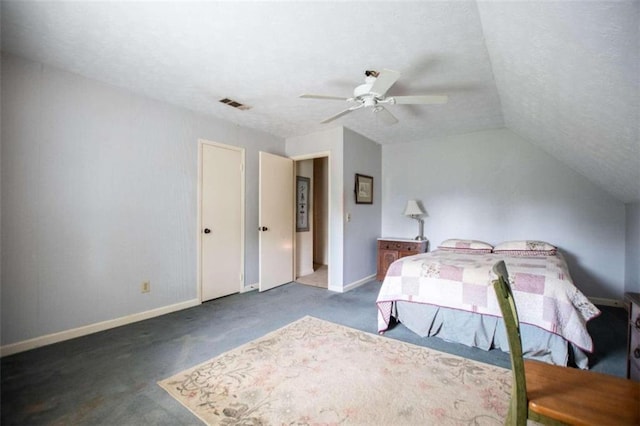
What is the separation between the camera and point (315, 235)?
6.55 meters

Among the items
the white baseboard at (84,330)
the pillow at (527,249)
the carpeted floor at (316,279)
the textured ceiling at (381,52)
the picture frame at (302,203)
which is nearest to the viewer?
the textured ceiling at (381,52)

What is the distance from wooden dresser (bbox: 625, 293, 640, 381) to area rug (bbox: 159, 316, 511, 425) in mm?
656

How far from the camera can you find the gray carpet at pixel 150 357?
65.3 inches

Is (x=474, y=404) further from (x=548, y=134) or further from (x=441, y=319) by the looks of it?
(x=548, y=134)

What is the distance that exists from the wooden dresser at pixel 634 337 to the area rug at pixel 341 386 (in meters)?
0.66

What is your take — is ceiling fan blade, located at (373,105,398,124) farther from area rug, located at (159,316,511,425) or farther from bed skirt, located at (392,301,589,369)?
area rug, located at (159,316,511,425)

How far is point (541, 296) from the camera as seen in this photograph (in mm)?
2189

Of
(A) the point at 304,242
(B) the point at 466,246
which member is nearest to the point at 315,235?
(A) the point at 304,242

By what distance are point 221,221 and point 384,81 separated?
2736mm

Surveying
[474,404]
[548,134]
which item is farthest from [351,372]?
[548,134]

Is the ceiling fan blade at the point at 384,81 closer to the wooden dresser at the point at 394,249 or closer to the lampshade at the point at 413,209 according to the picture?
the lampshade at the point at 413,209

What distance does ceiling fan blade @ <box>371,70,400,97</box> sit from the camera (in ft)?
6.48

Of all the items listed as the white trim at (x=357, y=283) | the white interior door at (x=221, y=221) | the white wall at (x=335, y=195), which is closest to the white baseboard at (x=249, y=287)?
the white interior door at (x=221, y=221)

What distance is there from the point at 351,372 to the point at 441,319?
1087 mm
